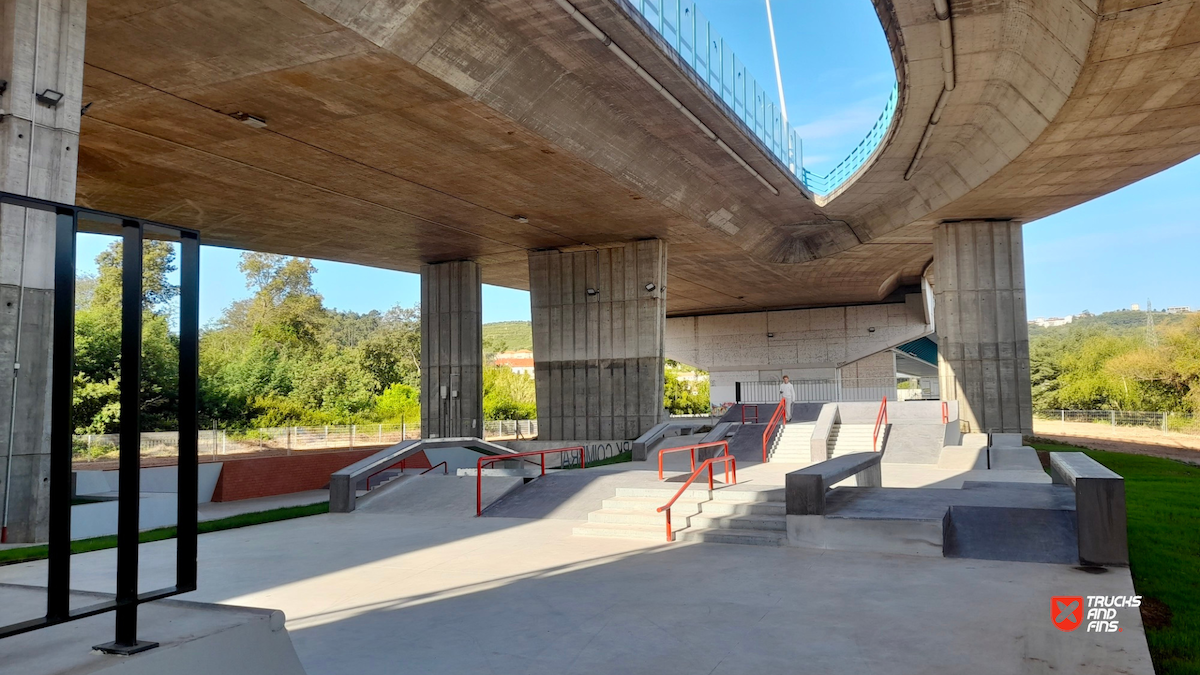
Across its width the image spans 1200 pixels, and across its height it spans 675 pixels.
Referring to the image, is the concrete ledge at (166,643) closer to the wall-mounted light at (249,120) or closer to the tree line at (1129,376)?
the wall-mounted light at (249,120)

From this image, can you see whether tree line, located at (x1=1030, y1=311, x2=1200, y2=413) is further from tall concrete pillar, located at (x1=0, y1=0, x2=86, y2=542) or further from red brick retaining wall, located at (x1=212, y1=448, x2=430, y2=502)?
tall concrete pillar, located at (x1=0, y1=0, x2=86, y2=542)

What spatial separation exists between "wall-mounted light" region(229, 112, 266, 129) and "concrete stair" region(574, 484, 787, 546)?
39.4 ft

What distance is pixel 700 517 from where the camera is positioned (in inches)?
509

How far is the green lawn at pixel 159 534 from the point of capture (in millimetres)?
11586

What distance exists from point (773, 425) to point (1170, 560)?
16.4 metres

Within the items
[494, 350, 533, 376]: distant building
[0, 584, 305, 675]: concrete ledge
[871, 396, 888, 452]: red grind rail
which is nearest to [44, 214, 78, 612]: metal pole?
[0, 584, 305, 675]: concrete ledge

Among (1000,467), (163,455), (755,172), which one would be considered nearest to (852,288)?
(755,172)

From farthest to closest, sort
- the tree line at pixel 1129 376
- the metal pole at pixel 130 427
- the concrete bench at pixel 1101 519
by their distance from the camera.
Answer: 1. the tree line at pixel 1129 376
2. the concrete bench at pixel 1101 519
3. the metal pole at pixel 130 427

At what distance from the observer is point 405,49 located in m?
15.7

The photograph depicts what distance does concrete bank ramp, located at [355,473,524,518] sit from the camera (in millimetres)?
16562

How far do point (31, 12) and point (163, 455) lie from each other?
24.3 metres

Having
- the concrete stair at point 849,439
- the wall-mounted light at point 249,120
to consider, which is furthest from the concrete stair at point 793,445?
the wall-mounted light at point 249,120

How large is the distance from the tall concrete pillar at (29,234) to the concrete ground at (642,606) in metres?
1.23

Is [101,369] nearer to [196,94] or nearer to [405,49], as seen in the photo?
[196,94]
